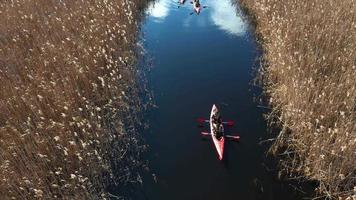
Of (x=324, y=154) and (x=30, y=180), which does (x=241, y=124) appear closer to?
(x=324, y=154)

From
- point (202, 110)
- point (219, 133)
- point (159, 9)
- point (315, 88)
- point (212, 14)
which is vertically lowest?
point (202, 110)

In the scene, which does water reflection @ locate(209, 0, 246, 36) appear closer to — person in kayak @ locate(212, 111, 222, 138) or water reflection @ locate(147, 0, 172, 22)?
water reflection @ locate(147, 0, 172, 22)

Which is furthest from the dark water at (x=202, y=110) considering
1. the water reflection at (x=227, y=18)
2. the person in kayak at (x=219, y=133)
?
the person in kayak at (x=219, y=133)

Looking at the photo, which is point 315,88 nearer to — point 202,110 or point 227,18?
point 202,110

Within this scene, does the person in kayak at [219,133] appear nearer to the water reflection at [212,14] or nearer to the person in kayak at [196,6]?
the water reflection at [212,14]

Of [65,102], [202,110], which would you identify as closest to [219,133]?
[202,110]

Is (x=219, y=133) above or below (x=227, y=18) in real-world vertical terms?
below

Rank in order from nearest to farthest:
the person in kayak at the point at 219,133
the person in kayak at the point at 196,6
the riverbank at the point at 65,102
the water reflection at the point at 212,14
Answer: the riverbank at the point at 65,102 < the person in kayak at the point at 219,133 < the water reflection at the point at 212,14 < the person in kayak at the point at 196,6
